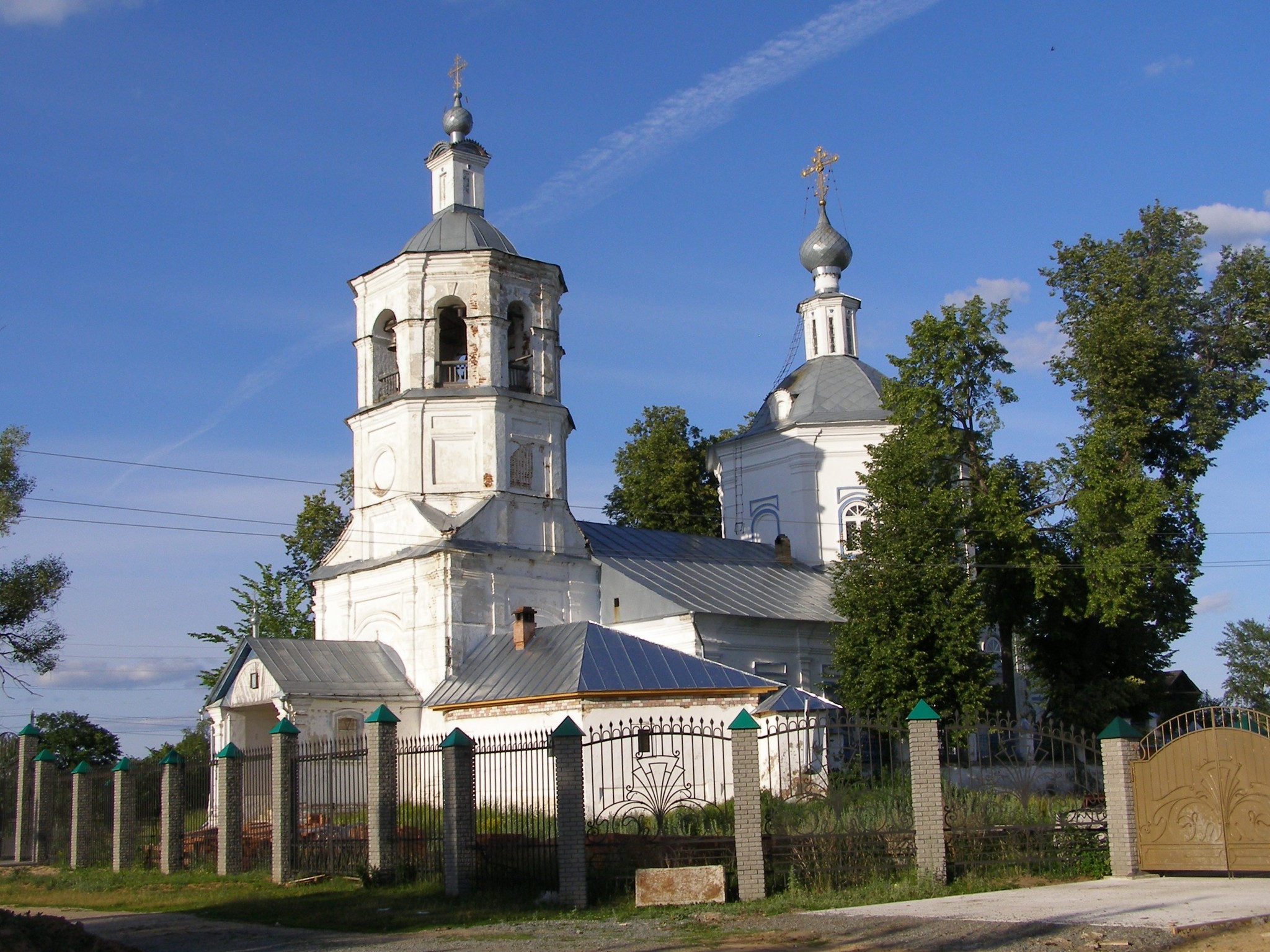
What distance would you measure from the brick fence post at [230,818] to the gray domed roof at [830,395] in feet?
54.5

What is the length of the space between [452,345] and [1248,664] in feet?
168

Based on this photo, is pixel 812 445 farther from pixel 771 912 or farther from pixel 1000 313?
pixel 771 912

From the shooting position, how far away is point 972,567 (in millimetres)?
25422

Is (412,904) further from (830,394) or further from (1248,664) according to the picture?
(1248,664)

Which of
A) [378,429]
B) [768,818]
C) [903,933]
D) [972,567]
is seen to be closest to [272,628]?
[378,429]

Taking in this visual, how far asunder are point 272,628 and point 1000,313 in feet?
63.2

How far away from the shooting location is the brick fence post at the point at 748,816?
40.9 feet

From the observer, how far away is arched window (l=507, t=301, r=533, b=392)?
951 inches

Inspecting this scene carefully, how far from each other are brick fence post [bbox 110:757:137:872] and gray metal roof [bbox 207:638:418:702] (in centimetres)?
277

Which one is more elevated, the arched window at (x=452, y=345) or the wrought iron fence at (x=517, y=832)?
the arched window at (x=452, y=345)

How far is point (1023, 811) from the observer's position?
13.8m

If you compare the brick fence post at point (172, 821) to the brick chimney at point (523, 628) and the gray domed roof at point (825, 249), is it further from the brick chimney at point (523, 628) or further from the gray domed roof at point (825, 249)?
the gray domed roof at point (825, 249)

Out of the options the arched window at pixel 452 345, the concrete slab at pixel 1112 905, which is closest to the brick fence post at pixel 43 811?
the arched window at pixel 452 345

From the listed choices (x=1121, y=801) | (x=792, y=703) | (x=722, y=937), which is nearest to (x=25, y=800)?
(x=792, y=703)
